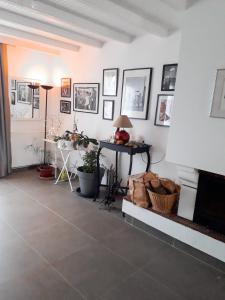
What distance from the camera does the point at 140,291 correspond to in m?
1.86

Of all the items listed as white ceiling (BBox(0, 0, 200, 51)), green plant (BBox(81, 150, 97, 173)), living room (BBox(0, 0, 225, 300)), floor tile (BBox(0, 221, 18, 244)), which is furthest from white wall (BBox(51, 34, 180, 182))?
floor tile (BBox(0, 221, 18, 244))

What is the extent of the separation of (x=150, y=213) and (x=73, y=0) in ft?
7.72

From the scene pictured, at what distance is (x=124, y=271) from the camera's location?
208cm

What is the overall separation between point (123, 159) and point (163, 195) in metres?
1.33

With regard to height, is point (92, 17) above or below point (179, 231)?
above

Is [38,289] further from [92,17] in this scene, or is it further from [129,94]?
[92,17]

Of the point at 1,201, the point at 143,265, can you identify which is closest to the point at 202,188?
the point at 143,265

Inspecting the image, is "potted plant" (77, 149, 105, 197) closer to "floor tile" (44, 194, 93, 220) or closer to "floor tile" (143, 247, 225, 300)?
"floor tile" (44, 194, 93, 220)

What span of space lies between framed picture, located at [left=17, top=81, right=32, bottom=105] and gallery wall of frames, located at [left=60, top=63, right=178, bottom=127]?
760mm

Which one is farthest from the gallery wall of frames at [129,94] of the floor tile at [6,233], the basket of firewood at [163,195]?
the floor tile at [6,233]

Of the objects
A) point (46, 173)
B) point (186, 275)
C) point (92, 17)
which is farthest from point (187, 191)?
point (46, 173)

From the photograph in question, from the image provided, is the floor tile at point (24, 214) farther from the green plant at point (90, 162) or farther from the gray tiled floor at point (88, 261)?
the green plant at point (90, 162)

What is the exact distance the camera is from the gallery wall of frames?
3094 mm

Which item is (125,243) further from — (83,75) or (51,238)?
(83,75)
